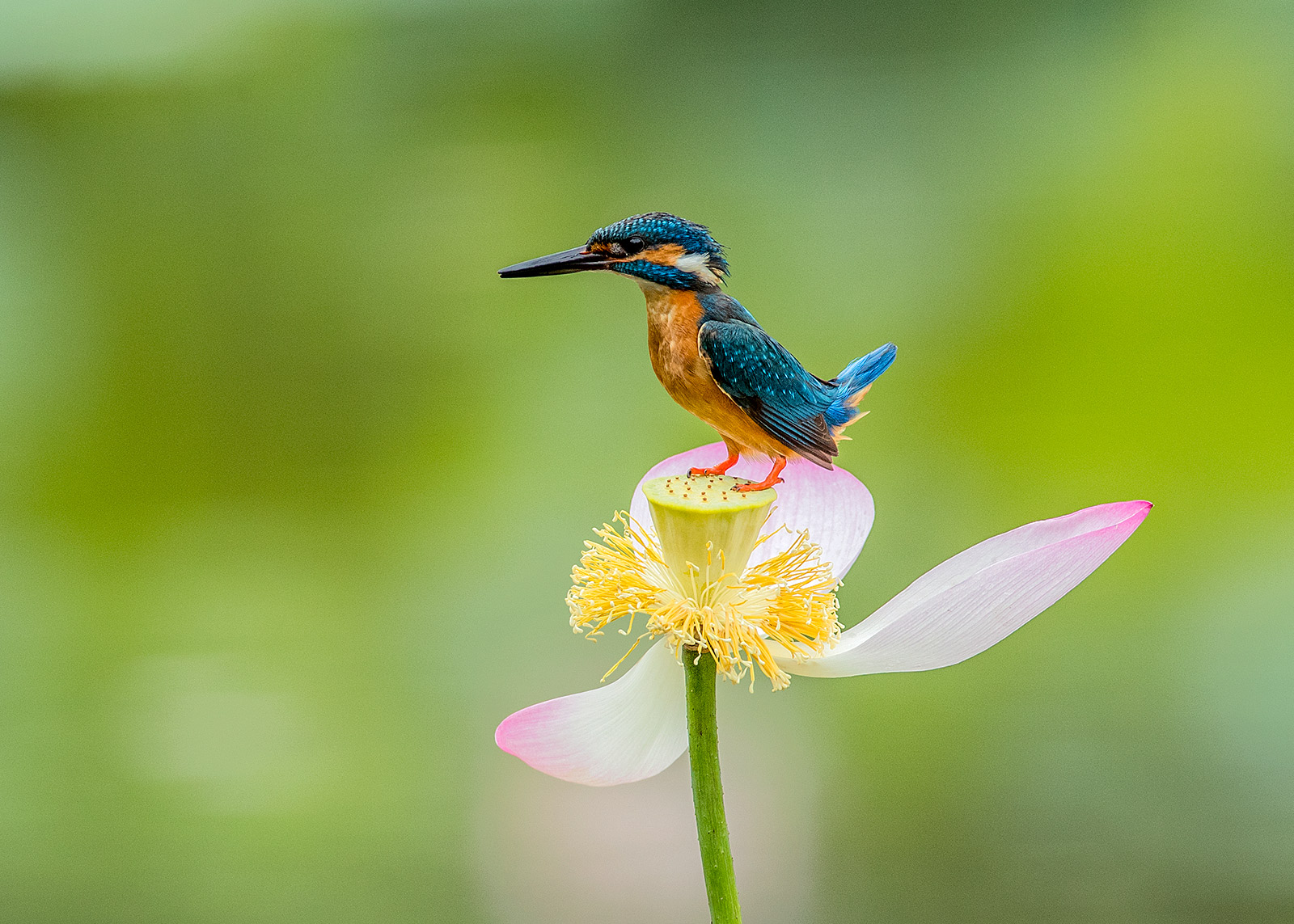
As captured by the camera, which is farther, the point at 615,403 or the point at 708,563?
the point at 615,403

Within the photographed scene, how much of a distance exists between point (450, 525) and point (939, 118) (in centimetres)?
63

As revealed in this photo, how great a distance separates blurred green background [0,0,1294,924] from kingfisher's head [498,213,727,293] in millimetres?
650

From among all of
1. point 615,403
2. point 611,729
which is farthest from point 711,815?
point 615,403

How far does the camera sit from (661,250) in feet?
0.86

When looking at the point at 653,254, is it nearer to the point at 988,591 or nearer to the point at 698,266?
the point at 698,266

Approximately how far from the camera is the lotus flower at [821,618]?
0.26m

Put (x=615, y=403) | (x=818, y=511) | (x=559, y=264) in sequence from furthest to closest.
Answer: (x=615, y=403) < (x=818, y=511) < (x=559, y=264)

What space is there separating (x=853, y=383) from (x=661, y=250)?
3.1 inches

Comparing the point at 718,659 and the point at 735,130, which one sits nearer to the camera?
the point at 718,659

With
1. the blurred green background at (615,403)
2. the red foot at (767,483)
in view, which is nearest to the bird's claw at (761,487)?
the red foot at (767,483)

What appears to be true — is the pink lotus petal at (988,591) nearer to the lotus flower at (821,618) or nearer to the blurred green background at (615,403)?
the lotus flower at (821,618)

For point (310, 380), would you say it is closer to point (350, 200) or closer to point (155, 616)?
point (350, 200)

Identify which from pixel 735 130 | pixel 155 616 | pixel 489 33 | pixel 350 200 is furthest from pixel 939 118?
pixel 155 616

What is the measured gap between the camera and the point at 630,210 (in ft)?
3.30
